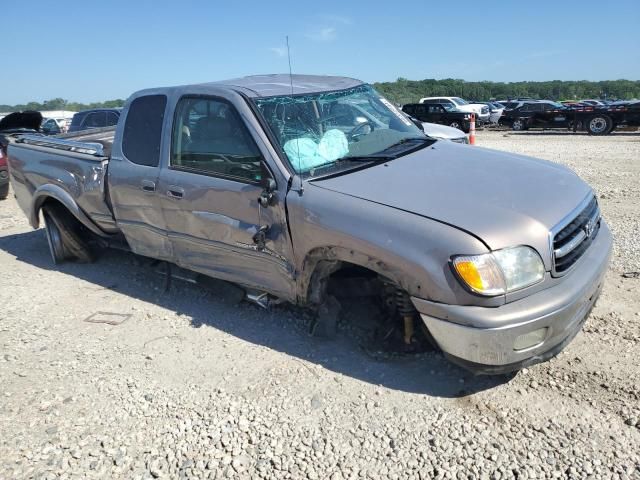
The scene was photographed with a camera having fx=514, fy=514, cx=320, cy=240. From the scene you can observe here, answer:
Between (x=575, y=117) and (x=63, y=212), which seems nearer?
(x=63, y=212)

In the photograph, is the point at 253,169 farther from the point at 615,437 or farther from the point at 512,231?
the point at 615,437

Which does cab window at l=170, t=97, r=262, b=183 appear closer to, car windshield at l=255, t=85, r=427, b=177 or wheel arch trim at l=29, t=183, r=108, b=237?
car windshield at l=255, t=85, r=427, b=177

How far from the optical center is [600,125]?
20.9 metres

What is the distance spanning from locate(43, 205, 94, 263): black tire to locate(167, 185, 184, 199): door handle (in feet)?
7.41

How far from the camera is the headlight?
2578 mm

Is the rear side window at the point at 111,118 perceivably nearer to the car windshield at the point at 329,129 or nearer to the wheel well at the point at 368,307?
the car windshield at the point at 329,129

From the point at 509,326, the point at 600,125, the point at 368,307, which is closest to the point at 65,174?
the point at 368,307

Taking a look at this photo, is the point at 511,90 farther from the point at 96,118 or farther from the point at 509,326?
the point at 509,326

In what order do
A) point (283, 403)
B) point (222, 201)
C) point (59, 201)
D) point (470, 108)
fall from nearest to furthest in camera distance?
point (283, 403) < point (222, 201) < point (59, 201) < point (470, 108)

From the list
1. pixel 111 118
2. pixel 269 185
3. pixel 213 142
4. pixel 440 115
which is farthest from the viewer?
pixel 440 115

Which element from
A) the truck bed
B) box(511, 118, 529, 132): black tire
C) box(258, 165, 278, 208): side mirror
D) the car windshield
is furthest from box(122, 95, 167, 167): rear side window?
box(511, 118, 529, 132): black tire

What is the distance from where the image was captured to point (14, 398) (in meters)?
3.28

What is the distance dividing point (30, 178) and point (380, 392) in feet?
14.6

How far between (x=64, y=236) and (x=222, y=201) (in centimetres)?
286
